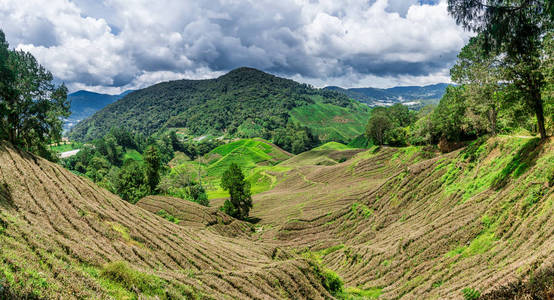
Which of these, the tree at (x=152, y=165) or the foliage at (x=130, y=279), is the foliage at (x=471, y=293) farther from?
the tree at (x=152, y=165)

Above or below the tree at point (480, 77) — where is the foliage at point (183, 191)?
below

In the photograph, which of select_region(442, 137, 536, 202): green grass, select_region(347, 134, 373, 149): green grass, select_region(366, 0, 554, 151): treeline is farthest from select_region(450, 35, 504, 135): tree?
select_region(347, 134, 373, 149): green grass

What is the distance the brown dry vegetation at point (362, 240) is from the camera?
14.3 m

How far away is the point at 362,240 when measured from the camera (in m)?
38.8

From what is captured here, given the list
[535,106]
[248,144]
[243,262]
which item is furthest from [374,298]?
[248,144]

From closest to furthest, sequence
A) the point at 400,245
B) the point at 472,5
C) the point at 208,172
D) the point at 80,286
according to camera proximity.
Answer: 1. the point at 80,286
2. the point at 472,5
3. the point at 400,245
4. the point at 208,172

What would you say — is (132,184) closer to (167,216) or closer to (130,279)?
(167,216)

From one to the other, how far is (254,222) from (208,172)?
302 feet

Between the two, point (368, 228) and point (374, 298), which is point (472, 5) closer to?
point (374, 298)

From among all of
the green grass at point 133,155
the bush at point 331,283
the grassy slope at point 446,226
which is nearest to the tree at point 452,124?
the grassy slope at point 446,226

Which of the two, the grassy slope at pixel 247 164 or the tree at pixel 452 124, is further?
the grassy slope at pixel 247 164

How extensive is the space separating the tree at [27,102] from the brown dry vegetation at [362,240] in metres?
6.24

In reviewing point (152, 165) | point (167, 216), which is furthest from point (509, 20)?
point (152, 165)

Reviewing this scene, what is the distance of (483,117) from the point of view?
42750mm
